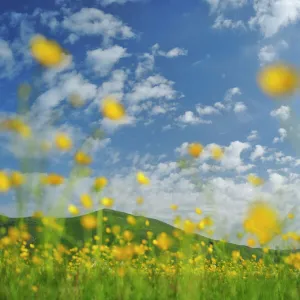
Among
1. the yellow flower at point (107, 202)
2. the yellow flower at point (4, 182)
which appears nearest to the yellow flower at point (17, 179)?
the yellow flower at point (4, 182)

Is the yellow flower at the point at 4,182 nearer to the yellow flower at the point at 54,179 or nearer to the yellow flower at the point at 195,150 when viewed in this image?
the yellow flower at the point at 54,179

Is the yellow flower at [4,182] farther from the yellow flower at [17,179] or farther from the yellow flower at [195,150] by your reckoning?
the yellow flower at [195,150]

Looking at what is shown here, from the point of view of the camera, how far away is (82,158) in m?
3.53

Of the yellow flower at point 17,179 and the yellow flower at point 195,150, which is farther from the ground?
the yellow flower at point 195,150

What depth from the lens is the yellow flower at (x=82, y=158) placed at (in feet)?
11.5

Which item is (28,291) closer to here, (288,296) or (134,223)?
(134,223)

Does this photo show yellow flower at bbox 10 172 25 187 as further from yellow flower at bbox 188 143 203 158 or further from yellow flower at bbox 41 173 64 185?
yellow flower at bbox 188 143 203 158

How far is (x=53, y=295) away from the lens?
3529 mm

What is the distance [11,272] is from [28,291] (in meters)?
1.18

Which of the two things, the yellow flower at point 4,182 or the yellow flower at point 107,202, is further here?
the yellow flower at point 107,202

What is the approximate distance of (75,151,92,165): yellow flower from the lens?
137 inches

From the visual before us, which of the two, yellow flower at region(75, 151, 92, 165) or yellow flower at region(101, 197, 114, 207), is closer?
A: yellow flower at region(75, 151, 92, 165)

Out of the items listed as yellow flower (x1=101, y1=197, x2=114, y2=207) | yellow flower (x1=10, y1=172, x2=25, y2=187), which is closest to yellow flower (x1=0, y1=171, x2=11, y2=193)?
yellow flower (x1=10, y1=172, x2=25, y2=187)

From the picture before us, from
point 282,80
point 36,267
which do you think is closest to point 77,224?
point 36,267
